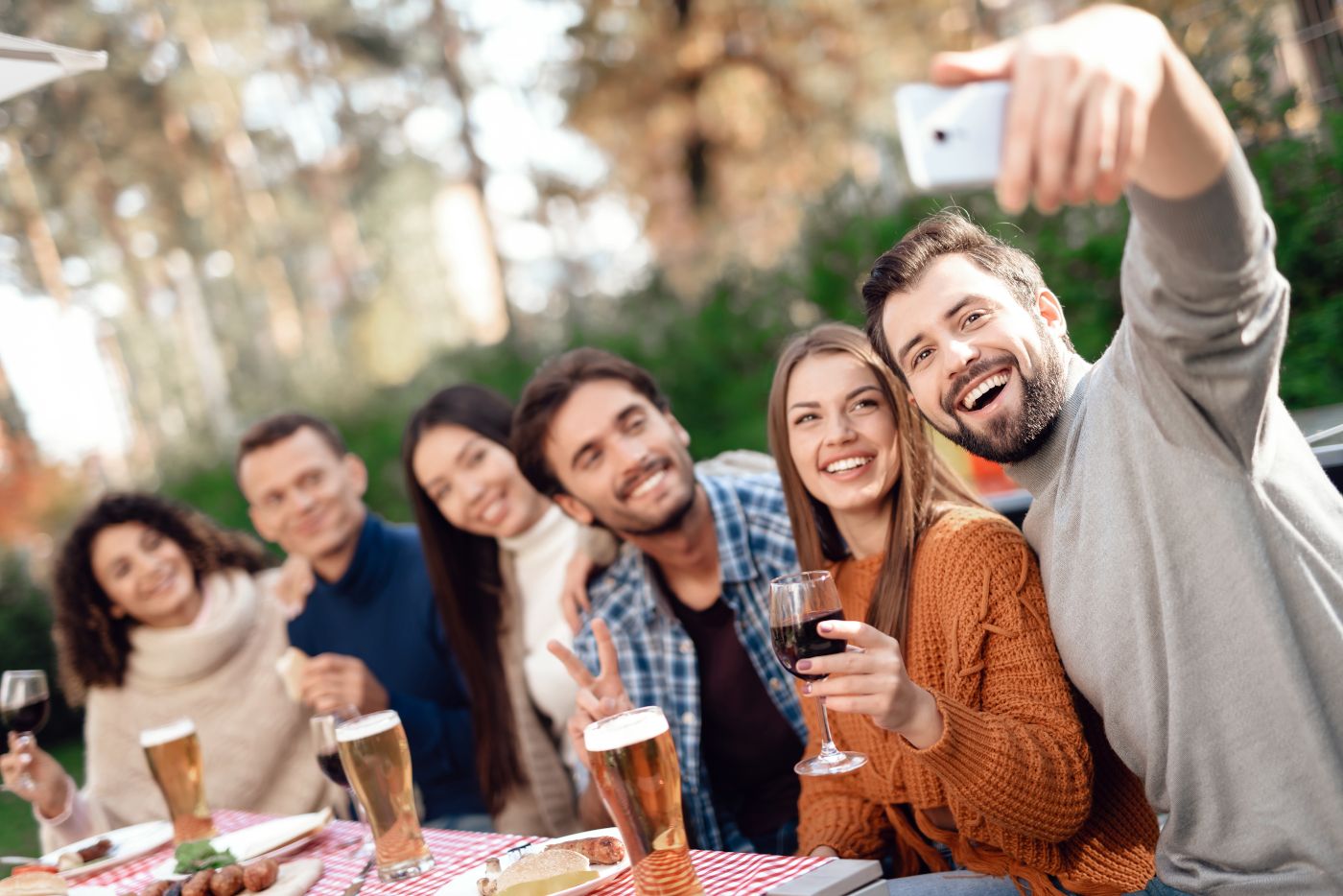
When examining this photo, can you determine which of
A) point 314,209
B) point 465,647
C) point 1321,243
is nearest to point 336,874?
point 465,647

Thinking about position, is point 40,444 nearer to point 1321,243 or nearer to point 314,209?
point 314,209

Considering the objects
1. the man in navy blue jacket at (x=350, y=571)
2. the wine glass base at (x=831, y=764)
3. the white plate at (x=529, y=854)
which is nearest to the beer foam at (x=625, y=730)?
the white plate at (x=529, y=854)

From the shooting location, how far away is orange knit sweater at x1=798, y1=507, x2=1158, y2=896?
6.78 ft

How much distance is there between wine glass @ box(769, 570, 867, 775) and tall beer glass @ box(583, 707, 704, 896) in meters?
0.28

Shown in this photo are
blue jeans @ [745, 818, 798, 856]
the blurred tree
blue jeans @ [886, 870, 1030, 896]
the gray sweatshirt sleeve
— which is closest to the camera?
the gray sweatshirt sleeve

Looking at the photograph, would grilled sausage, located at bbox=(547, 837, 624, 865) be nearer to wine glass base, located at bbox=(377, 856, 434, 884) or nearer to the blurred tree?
wine glass base, located at bbox=(377, 856, 434, 884)

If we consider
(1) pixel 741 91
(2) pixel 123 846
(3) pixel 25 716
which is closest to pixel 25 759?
(3) pixel 25 716

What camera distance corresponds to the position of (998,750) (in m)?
2.05

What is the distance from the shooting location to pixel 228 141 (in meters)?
22.5

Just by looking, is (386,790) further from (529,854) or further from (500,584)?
(500,584)

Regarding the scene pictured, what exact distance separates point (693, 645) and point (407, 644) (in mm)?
1438

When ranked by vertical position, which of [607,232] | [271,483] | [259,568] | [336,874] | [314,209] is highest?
[314,209]

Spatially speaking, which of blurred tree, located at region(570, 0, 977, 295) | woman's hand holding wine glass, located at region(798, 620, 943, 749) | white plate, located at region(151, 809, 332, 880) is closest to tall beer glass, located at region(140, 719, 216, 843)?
white plate, located at region(151, 809, 332, 880)

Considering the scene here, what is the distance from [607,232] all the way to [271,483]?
1781 cm
